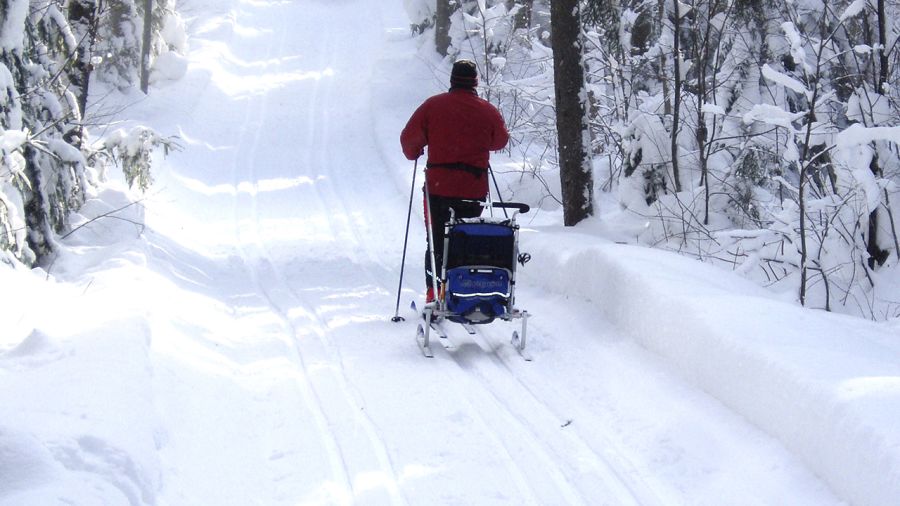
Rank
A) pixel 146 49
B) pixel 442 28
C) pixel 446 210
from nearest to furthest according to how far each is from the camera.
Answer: pixel 446 210 → pixel 146 49 → pixel 442 28

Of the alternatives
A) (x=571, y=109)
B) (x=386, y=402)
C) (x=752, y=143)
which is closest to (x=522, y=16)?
(x=752, y=143)

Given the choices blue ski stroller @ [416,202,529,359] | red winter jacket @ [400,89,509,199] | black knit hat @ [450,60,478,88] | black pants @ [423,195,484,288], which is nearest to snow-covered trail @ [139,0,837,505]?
blue ski stroller @ [416,202,529,359]

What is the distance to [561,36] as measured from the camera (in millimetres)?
9891

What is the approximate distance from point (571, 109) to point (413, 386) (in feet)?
15.8

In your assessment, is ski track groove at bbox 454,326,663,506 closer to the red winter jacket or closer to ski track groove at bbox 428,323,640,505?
ski track groove at bbox 428,323,640,505

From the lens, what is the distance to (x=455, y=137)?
25.5ft

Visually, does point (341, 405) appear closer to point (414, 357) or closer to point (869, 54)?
point (414, 357)

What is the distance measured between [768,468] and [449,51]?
2582 centimetres

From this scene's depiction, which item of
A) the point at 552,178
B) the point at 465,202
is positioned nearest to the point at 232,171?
the point at 552,178

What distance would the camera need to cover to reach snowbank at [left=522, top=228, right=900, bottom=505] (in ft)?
14.0

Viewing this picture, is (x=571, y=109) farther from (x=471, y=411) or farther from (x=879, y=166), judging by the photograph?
(x=471, y=411)

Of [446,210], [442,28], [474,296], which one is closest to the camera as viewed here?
[474,296]

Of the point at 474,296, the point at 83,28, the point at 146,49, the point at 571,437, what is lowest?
the point at 571,437

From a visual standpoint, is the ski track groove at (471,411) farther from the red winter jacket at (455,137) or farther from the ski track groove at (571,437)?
the red winter jacket at (455,137)
